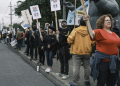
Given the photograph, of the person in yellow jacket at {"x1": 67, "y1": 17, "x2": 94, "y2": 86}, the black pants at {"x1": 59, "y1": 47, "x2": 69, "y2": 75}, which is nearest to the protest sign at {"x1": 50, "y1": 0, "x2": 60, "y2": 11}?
the black pants at {"x1": 59, "y1": 47, "x2": 69, "y2": 75}

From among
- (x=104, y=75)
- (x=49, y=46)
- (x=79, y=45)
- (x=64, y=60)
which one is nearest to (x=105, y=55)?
(x=104, y=75)

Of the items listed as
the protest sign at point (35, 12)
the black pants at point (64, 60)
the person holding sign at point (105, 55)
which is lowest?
the black pants at point (64, 60)

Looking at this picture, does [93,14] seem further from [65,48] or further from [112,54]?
[112,54]

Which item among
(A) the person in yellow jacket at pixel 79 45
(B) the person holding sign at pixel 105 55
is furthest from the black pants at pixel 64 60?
(B) the person holding sign at pixel 105 55

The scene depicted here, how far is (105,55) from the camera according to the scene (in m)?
3.47

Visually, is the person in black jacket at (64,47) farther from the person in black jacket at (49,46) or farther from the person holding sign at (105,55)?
the person holding sign at (105,55)

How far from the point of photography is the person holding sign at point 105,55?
3.42 meters

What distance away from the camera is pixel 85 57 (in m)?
4.92

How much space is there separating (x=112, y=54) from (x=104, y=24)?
562mm

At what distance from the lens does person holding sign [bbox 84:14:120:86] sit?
11.2 ft

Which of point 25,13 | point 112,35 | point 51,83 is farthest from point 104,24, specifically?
point 25,13

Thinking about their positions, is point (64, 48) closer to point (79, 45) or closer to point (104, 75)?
point (79, 45)

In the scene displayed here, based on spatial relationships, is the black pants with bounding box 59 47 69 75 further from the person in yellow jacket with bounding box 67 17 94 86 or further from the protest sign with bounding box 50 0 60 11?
the protest sign with bounding box 50 0 60 11

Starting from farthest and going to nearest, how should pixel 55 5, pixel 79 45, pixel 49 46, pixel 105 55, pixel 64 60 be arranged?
pixel 49 46 < pixel 55 5 < pixel 64 60 < pixel 79 45 < pixel 105 55
